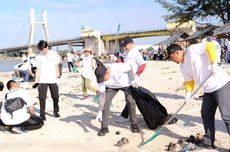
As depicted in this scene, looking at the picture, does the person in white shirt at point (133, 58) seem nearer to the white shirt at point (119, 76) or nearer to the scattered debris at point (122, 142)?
the white shirt at point (119, 76)

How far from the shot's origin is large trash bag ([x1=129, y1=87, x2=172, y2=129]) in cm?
710

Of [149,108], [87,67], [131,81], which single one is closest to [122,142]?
[149,108]

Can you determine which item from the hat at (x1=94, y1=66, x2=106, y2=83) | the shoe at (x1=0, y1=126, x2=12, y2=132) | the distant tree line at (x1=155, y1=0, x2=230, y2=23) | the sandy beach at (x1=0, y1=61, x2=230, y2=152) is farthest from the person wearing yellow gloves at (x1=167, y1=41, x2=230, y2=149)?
the distant tree line at (x1=155, y1=0, x2=230, y2=23)

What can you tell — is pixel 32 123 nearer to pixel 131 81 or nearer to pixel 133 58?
pixel 131 81

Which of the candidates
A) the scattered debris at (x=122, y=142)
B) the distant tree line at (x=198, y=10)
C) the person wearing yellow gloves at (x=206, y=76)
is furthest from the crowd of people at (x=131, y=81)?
the distant tree line at (x=198, y=10)

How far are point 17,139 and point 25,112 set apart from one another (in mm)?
608

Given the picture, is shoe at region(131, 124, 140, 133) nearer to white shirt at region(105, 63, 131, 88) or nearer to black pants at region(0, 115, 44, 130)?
white shirt at region(105, 63, 131, 88)

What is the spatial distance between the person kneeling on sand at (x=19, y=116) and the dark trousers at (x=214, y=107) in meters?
3.40

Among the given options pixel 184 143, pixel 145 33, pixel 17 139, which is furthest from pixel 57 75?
pixel 145 33

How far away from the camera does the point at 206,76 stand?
5.55 m

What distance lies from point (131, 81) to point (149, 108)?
1.83ft

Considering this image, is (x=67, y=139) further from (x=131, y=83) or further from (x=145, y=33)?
(x=145, y=33)

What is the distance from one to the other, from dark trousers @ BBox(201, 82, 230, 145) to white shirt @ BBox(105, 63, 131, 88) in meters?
1.57

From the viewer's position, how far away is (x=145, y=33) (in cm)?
7069
